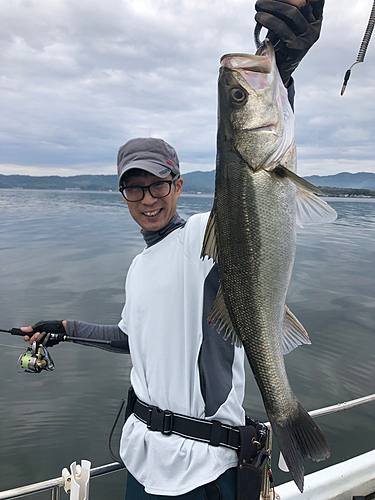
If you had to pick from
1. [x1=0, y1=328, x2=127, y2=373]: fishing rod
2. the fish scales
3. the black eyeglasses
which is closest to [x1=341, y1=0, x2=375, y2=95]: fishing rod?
the fish scales

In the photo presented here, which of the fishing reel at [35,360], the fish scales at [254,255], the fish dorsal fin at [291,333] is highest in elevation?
the fish scales at [254,255]

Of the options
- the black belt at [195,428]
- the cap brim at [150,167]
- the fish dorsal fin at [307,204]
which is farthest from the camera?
the cap brim at [150,167]

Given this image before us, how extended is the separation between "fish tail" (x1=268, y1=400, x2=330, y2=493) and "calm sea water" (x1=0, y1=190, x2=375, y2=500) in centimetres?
409

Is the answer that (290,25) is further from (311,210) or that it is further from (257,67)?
(311,210)

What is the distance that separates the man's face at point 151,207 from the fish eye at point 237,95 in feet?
2.14

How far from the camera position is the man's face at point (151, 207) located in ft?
6.45

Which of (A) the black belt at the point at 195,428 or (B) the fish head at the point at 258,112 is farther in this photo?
(A) the black belt at the point at 195,428

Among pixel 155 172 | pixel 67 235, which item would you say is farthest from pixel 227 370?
pixel 67 235

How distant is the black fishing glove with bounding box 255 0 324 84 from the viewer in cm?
140

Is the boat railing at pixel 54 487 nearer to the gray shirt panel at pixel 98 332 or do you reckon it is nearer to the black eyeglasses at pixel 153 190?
the gray shirt panel at pixel 98 332

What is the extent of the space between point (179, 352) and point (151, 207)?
2.69 feet

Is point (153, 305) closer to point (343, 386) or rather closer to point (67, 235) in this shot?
point (343, 386)

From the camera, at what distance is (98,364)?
7.89 metres

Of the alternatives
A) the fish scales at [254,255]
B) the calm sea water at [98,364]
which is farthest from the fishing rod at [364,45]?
the calm sea water at [98,364]
